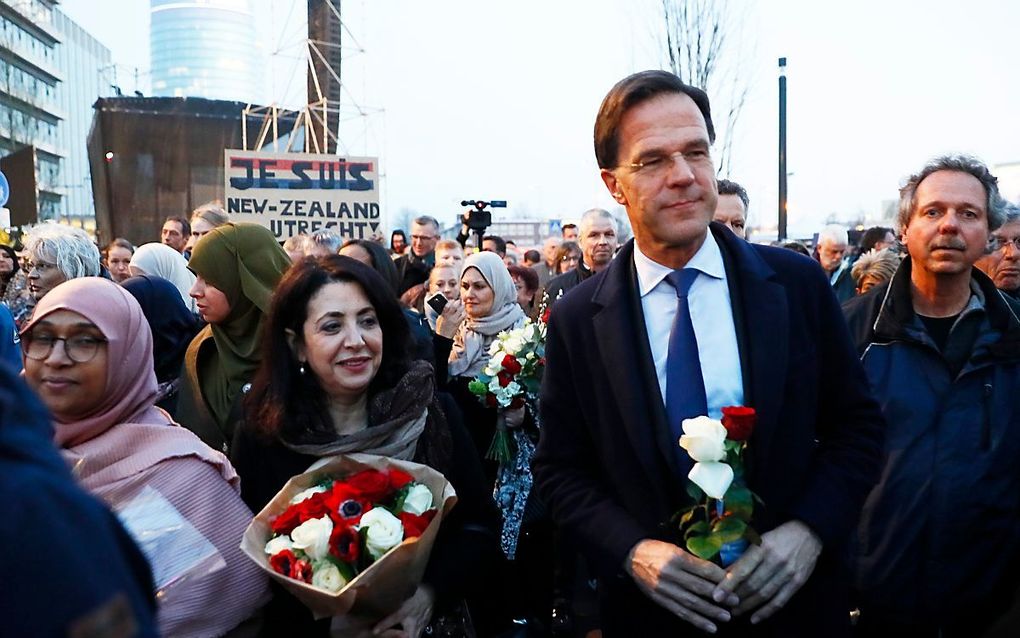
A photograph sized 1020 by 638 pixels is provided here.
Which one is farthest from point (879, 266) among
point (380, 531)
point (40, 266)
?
point (40, 266)

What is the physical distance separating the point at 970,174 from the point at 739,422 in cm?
185

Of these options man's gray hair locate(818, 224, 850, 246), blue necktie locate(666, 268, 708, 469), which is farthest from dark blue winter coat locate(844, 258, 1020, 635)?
man's gray hair locate(818, 224, 850, 246)

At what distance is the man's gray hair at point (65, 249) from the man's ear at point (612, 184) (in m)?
3.91

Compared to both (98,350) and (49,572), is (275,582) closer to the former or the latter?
(98,350)

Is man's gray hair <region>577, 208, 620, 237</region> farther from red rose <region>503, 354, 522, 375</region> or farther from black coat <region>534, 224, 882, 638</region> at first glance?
black coat <region>534, 224, 882, 638</region>

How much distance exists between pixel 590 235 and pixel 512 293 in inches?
53.2

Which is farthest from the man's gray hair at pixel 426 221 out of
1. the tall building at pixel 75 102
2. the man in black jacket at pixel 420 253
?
the tall building at pixel 75 102

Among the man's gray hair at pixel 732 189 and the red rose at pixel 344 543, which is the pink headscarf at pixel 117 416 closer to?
the red rose at pixel 344 543

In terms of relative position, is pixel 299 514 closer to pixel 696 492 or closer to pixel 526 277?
pixel 696 492

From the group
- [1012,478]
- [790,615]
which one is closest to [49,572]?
[790,615]

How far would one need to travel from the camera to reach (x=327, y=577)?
227 cm

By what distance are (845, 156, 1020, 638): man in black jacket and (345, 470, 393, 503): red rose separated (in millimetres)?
1644

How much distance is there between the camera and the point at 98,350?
2582 mm

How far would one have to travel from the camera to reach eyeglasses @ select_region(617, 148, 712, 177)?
2.19 metres
